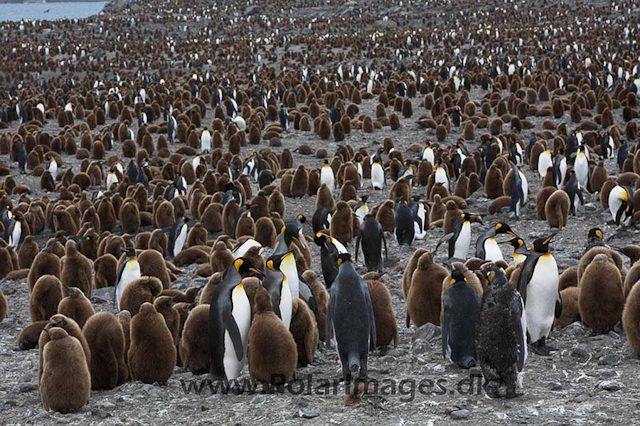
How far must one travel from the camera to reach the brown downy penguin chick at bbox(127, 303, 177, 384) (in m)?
4.95

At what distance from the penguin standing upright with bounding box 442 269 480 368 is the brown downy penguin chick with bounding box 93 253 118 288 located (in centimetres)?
469

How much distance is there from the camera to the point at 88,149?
1731 centimetres

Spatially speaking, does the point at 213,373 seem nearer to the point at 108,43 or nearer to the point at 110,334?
the point at 110,334

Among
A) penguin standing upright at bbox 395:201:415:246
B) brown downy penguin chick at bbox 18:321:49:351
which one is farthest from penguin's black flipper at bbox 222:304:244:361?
penguin standing upright at bbox 395:201:415:246

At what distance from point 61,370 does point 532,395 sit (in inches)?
114

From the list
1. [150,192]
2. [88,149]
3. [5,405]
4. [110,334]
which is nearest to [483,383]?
[110,334]

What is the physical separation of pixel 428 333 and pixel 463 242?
127 inches

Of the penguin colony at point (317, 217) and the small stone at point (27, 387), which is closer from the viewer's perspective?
the penguin colony at point (317, 217)

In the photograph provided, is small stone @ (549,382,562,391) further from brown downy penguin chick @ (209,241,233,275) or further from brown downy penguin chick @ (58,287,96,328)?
brown downy penguin chick @ (209,241,233,275)

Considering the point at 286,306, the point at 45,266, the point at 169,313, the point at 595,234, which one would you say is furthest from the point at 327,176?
the point at 286,306

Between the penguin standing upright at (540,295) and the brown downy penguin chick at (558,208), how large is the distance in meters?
4.51

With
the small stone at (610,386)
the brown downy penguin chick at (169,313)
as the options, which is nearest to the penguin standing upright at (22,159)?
the brown downy penguin chick at (169,313)

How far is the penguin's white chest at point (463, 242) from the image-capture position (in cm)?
870

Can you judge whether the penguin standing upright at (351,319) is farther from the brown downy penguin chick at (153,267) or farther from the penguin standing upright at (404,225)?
the penguin standing upright at (404,225)
